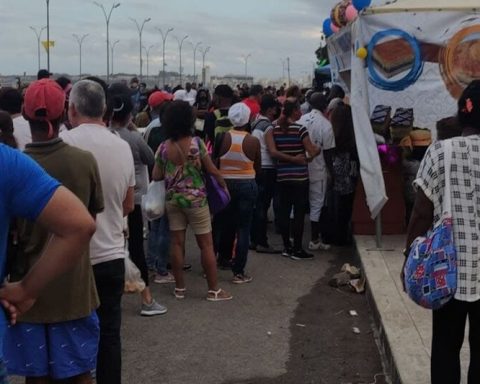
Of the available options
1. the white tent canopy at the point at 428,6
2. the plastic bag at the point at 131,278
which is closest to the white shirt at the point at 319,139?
the white tent canopy at the point at 428,6

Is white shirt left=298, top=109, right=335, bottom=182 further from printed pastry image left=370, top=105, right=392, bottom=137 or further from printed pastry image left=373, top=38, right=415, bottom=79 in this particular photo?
printed pastry image left=373, top=38, right=415, bottom=79

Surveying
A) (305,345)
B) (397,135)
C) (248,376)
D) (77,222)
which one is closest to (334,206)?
(397,135)

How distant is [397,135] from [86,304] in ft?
17.3

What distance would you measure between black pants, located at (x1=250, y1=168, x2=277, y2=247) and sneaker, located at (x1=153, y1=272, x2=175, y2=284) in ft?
5.70

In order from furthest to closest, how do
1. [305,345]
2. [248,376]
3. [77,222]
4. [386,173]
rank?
[386,173], [305,345], [248,376], [77,222]

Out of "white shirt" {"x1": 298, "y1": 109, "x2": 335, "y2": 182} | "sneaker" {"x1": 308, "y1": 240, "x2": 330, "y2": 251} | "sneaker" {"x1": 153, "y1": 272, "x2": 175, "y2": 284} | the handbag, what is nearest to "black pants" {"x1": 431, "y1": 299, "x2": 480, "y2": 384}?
the handbag

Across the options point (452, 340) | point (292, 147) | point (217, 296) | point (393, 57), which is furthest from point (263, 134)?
point (452, 340)

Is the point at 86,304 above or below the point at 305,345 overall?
above

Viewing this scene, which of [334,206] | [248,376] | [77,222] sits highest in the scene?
[77,222]

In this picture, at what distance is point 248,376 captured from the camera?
4758 mm

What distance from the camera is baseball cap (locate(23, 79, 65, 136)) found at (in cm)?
299

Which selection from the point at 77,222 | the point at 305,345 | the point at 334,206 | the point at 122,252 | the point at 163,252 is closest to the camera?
the point at 77,222

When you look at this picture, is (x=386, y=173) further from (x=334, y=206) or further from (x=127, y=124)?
(x=127, y=124)

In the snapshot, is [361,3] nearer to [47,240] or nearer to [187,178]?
[187,178]
